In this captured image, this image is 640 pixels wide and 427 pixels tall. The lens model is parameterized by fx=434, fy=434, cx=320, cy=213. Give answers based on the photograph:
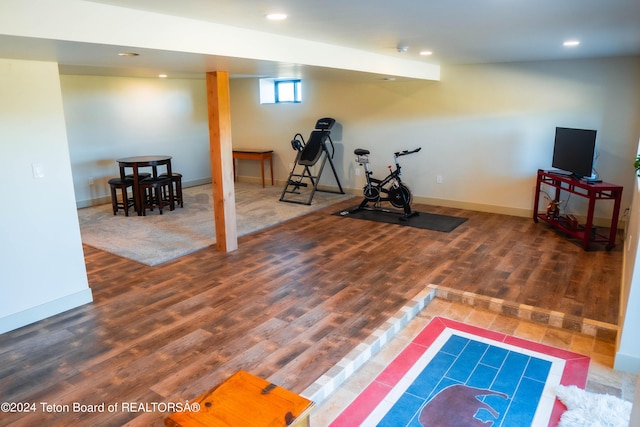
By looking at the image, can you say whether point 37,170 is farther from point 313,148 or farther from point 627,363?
point 313,148

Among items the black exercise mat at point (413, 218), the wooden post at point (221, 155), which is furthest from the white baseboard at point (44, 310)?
the black exercise mat at point (413, 218)

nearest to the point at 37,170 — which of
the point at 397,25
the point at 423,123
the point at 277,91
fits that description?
the point at 397,25

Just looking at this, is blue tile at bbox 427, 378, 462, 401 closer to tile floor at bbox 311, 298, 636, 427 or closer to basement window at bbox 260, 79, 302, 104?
tile floor at bbox 311, 298, 636, 427

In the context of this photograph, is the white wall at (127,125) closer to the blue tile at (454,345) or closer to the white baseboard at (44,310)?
the white baseboard at (44,310)

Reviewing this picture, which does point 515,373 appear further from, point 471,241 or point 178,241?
point 178,241

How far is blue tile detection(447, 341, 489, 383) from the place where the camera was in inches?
105

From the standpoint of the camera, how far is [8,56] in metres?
2.80

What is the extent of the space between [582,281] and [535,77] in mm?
3047

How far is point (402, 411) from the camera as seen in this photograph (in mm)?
2363

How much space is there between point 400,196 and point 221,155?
2713mm

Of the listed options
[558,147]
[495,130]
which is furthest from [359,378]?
[495,130]

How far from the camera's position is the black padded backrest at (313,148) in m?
6.99

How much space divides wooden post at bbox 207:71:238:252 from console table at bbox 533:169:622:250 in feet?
12.3

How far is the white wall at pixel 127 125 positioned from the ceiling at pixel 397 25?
372 cm
